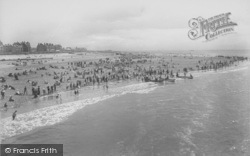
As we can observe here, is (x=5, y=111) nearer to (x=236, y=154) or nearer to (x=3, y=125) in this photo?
(x=3, y=125)

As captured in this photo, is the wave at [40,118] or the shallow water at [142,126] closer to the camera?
the shallow water at [142,126]

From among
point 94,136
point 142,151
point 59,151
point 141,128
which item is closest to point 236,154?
point 142,151

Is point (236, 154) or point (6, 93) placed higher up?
point (6, 93)

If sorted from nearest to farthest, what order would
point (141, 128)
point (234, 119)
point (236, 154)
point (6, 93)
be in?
point (236, 154) → point (141, 128) → point (234, 119) → point (6, 93)

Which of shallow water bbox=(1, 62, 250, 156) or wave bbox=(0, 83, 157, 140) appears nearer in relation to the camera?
shallow water bbox=(1, 62, 250, 156)

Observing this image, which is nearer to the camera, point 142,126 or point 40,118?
point 142,126

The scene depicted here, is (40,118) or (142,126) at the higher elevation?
(40,118)

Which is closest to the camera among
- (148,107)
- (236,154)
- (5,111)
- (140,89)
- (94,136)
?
(236,154)

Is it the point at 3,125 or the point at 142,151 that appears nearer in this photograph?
the point at 142,151
